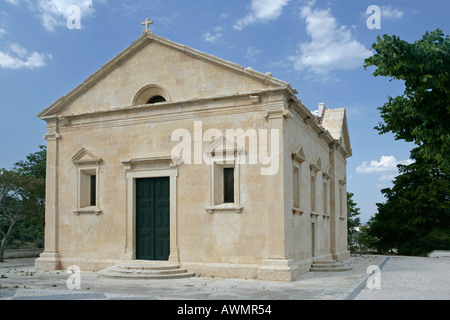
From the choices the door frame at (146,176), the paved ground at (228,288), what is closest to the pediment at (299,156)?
the paved ground at (228,288)

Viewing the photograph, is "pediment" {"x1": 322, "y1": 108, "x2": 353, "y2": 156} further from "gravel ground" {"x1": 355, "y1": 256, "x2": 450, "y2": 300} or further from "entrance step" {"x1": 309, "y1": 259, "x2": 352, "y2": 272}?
"gravel ground" {"x1": 355, "y1": 256, "x2": 450, "y2": 300}

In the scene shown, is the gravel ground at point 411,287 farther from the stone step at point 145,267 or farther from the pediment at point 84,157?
the pediment at point 84,157

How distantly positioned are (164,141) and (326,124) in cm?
1286

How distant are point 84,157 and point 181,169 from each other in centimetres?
471

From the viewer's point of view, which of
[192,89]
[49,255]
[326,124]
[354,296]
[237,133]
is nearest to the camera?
[354,296]

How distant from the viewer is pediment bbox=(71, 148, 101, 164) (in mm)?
20031

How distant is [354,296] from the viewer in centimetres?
1231

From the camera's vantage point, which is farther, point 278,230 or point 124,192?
point 124,192

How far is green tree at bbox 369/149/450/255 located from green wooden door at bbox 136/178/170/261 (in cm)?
2405

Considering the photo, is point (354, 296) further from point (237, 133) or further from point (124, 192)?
point (124, 192)

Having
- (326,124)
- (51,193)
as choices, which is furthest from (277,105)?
(326,124)

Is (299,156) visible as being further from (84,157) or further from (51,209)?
(51,209)

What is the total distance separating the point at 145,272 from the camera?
54.1 ft

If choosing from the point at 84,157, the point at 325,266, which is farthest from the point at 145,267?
the point at 325,266
